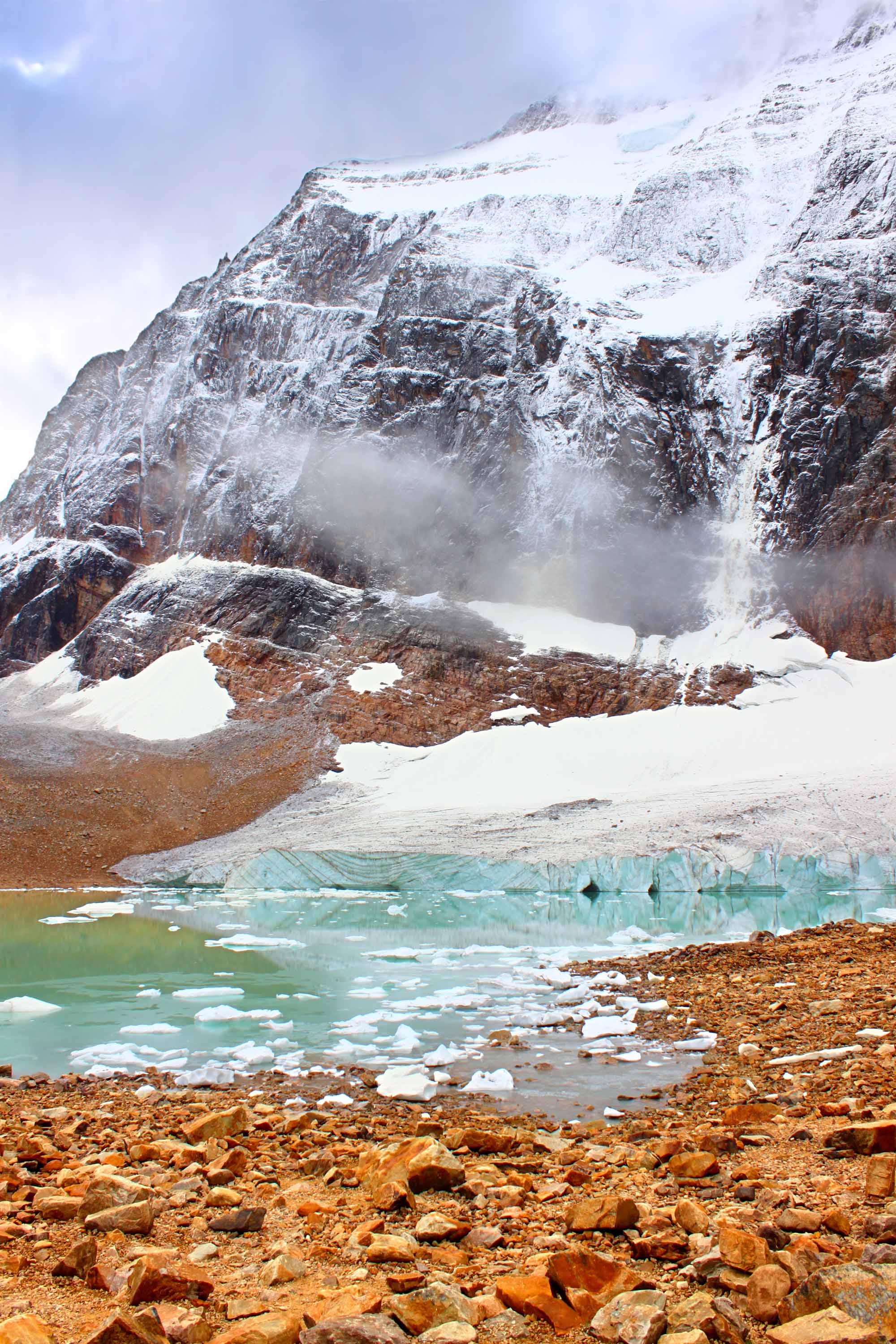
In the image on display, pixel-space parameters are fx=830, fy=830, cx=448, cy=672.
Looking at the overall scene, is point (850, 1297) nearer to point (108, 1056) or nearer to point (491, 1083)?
point (491, 1083)

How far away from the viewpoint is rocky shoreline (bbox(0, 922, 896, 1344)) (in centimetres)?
252

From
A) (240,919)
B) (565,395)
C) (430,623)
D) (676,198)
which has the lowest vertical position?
(240,919)

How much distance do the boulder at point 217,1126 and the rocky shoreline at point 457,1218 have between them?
13 millimetres

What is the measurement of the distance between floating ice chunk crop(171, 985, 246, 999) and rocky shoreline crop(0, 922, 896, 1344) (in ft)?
17.9

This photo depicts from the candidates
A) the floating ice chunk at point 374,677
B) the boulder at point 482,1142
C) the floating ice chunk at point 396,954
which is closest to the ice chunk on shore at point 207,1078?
the boulder at point 482,1142

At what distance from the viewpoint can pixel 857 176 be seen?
7531 centimetres

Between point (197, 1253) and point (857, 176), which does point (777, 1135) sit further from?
point (857, 176)

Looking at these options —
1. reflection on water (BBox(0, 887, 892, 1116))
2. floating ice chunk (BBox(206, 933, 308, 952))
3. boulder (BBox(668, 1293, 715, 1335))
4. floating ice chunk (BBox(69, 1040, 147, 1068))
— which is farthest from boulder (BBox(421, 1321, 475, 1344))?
floating ice chunk (BBox(206, 933, 308, 952))

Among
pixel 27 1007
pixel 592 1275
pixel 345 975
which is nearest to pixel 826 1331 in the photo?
pixel 592 1275

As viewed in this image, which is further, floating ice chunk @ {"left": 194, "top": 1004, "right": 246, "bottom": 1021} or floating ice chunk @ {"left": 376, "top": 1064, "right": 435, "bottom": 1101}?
floating ice chunk @ {"left": 194, "top": 1004, "right": 246, "bottom": 1021}

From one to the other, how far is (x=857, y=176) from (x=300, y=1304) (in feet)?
309

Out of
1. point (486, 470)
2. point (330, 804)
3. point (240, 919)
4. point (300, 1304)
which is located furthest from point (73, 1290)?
point (486, 470)

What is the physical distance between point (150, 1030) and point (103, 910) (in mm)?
16448

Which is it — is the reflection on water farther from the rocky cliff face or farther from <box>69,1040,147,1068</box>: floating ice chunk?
the rocky cliff face
